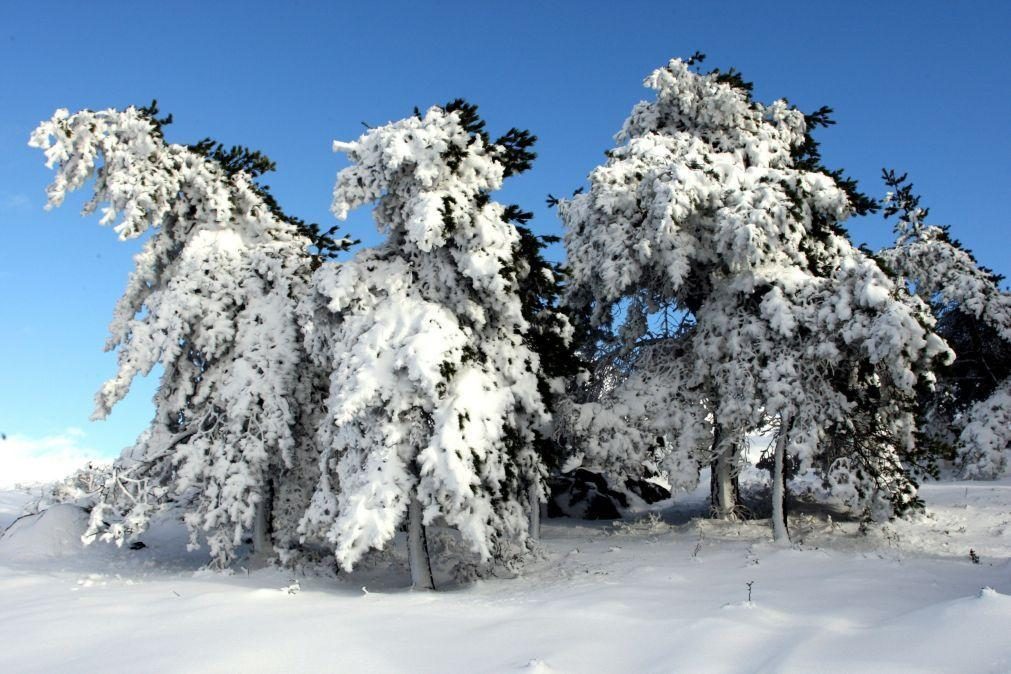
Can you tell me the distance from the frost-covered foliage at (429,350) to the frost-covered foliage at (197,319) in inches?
72.3

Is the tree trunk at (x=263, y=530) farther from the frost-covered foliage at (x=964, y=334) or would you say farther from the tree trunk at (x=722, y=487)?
the frost-covered foliage at (x=964, y=334)

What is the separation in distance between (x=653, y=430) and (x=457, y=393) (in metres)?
5.26

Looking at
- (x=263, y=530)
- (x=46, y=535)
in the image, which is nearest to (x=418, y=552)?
(x=263, y=530)

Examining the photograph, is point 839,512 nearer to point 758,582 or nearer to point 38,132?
point 758,582

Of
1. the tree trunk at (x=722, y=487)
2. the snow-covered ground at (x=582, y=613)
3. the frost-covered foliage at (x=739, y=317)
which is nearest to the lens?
the snow-covered ground at (x=582, y=613)

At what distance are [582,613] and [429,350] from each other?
14.8 feet

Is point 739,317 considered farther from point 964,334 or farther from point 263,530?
point 964,334

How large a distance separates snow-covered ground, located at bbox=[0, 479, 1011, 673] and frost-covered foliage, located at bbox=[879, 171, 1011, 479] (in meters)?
8.04

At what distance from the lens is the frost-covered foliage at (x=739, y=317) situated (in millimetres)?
12727

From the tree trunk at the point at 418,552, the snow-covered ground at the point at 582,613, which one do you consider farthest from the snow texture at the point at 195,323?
the tree trunk at the point at 418,552

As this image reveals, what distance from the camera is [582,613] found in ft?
26.5

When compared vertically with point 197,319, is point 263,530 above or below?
below

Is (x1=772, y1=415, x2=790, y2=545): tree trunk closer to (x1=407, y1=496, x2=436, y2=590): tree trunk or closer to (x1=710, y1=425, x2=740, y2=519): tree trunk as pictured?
(x1=710, y1=425, x2=740, y2=519): tree trunk

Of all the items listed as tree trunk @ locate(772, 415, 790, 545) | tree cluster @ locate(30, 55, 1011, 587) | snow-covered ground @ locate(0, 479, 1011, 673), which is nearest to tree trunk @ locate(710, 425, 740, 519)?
tree cluster @ locate(30, 55, 1011, 587)
